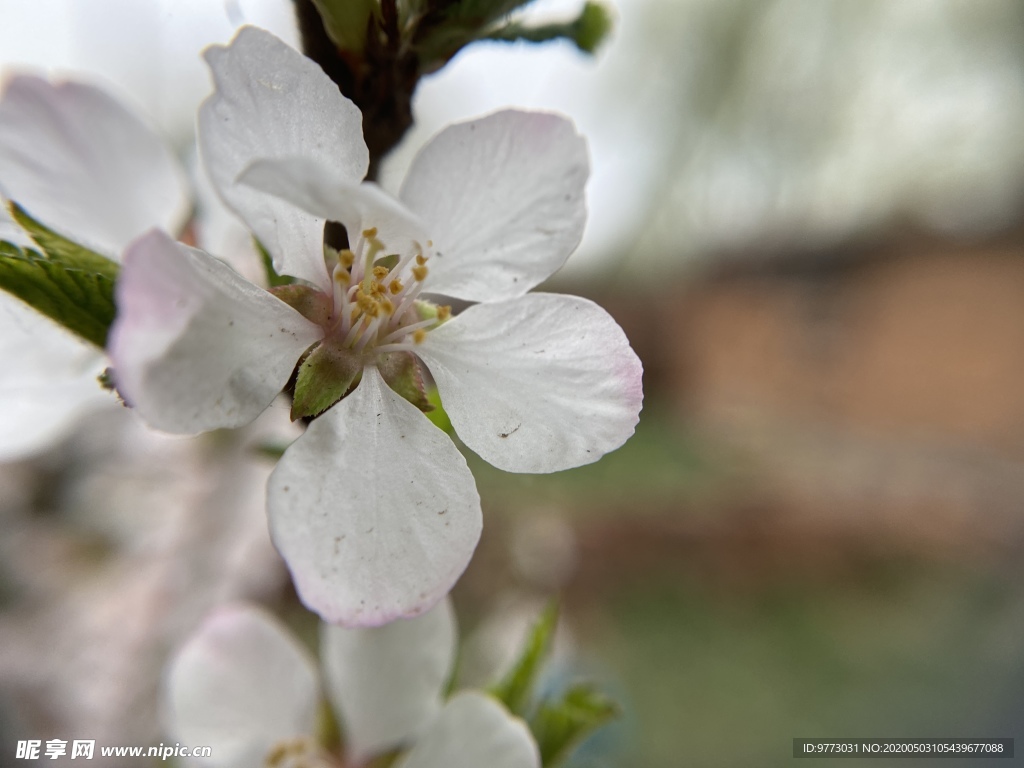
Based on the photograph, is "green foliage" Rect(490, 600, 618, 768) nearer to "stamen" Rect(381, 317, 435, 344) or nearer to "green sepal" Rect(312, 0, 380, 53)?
"stamen" Rect(381, 317, 435, 344)

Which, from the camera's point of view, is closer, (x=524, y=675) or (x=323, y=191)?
(x=323, y=191)

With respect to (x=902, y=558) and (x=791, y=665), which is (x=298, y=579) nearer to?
(x=791, y=665)

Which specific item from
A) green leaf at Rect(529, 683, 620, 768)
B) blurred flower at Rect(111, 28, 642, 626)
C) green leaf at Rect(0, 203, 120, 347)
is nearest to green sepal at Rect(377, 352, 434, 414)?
blurred flower at Rect(111, 28, 642, 626)

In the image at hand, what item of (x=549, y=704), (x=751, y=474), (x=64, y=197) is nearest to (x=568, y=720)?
(x=549, y=704)

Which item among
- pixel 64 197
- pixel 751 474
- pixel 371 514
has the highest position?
pixel 64 197

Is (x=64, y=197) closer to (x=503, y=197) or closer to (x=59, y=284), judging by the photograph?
(x=59, y=284)

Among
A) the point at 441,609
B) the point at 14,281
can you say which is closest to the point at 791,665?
the point at 441,609

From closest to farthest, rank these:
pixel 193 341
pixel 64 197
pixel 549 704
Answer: pixel 193 341, pixel 64 197, pixel 549 704
